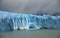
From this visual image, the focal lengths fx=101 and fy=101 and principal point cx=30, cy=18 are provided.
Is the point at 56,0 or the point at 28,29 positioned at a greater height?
the point at 56,0

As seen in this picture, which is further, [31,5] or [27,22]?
[31,5]

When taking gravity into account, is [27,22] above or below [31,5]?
below

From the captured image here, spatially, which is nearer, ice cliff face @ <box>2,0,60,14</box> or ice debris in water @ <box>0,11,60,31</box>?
ice debris in water @ <box>0,11,60,31</box>

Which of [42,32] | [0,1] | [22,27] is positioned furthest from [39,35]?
[0,1]

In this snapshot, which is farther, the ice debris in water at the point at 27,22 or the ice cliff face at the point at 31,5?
the ice cliff face at the point at 31,5

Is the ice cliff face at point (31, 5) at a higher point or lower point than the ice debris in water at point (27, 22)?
higher

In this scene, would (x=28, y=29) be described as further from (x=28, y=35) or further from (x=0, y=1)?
(x=0, y=1)

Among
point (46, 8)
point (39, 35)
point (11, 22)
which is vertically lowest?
point (39, 35)

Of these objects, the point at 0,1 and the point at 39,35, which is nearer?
the point at 39,35
